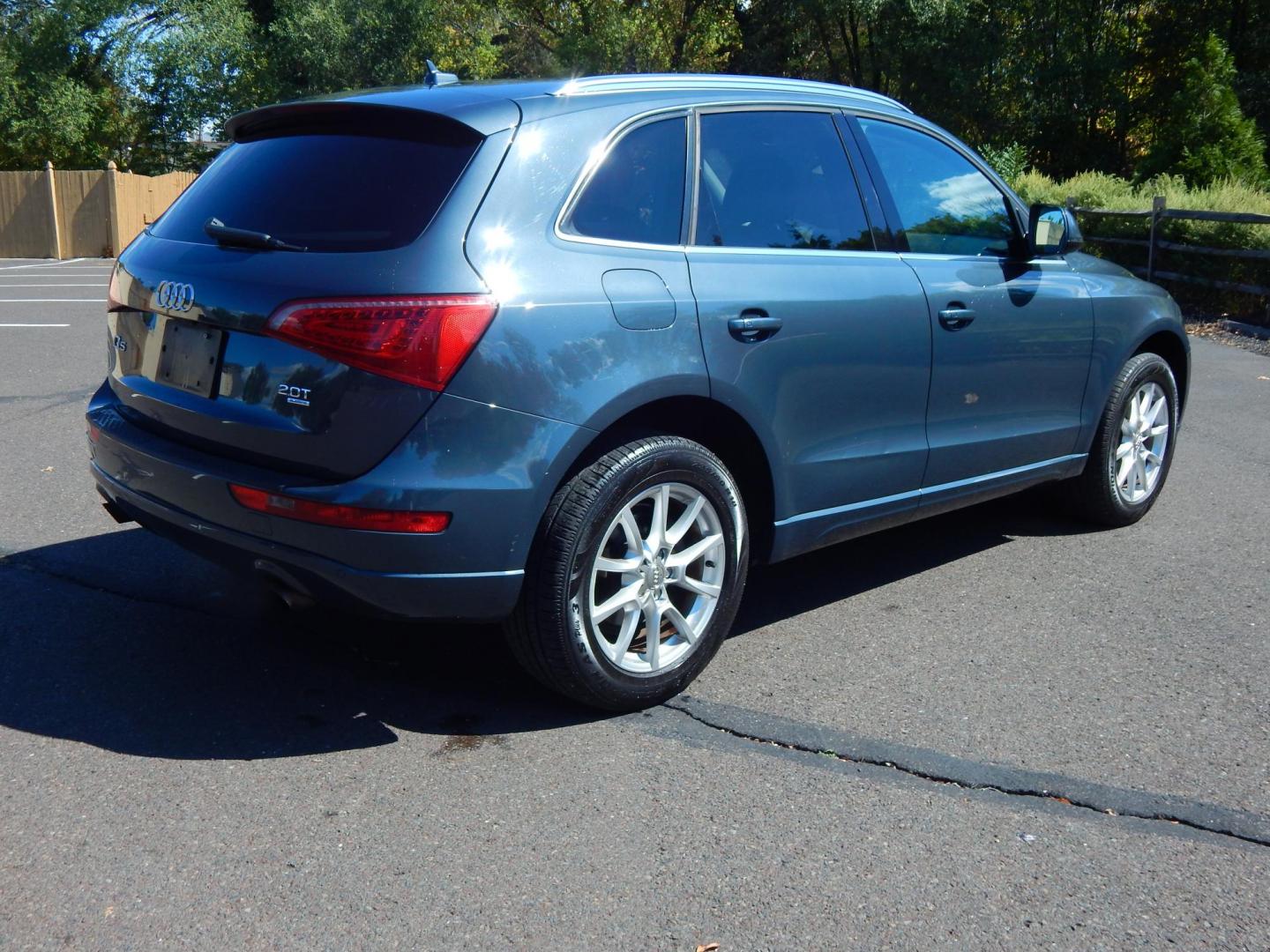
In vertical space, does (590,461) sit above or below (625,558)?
above

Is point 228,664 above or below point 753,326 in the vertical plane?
Result: below

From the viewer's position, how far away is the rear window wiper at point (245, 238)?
3.33 metres

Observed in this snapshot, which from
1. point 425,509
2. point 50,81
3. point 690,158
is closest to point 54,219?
point 50,81

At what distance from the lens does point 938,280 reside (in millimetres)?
4445

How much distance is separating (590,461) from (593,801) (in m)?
0.91

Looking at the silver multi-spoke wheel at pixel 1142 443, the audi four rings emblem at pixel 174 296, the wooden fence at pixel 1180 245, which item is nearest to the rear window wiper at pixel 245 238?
the audi four rings emblem at pixel 174 296

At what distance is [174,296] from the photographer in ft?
11.5

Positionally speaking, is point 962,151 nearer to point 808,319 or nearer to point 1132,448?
point 808,319

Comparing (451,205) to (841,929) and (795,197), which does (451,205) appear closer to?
(795,197)

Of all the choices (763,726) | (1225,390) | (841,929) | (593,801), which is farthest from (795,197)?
(1225,390)

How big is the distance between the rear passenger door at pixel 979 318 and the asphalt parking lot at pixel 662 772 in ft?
1.80

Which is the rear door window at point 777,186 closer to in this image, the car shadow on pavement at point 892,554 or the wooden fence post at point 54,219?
the car shadow on pavement at point 892,554

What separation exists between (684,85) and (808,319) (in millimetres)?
836

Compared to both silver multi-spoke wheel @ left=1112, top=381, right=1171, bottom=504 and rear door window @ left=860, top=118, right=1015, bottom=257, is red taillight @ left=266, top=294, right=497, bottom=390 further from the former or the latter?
silver multi-spoke wheel @ left=1112, top=381, right=1171, bottom=504
